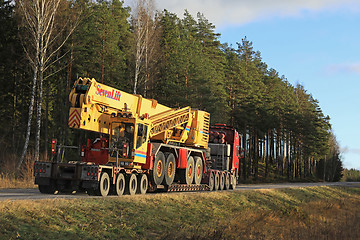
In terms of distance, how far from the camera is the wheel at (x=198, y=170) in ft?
84.1

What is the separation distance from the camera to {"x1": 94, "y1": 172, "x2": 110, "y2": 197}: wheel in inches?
688

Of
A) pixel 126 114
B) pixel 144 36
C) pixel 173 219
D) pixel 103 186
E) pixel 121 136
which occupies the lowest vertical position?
pixel 173 219

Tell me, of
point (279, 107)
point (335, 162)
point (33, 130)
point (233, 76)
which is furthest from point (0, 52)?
point (335, 162)

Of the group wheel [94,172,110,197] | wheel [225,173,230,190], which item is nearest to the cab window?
wheel [94,172,110,197]

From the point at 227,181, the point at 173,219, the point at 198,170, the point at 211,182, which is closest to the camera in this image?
the point at 173,219

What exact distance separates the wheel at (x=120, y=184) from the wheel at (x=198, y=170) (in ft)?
24.2

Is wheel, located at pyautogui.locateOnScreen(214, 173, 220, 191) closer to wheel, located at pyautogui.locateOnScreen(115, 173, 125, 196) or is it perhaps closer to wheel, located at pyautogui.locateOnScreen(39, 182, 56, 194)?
wheel, located at pyautogui.locateOnScreen(115, 173, 125, 196)

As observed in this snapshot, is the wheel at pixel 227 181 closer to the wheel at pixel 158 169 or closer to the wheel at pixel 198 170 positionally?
the wheel at pixel 198 170

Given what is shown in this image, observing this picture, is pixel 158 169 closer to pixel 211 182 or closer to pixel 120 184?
pixel 120 184

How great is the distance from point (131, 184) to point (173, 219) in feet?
11.8

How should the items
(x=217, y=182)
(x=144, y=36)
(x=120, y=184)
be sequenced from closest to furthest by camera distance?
(x=120, y=184) → (x=217, y=182) → (x=144, y=36)

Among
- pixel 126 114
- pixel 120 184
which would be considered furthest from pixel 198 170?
pixel 126 114

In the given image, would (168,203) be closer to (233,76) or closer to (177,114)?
(177,114)

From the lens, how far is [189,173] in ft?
81.3
